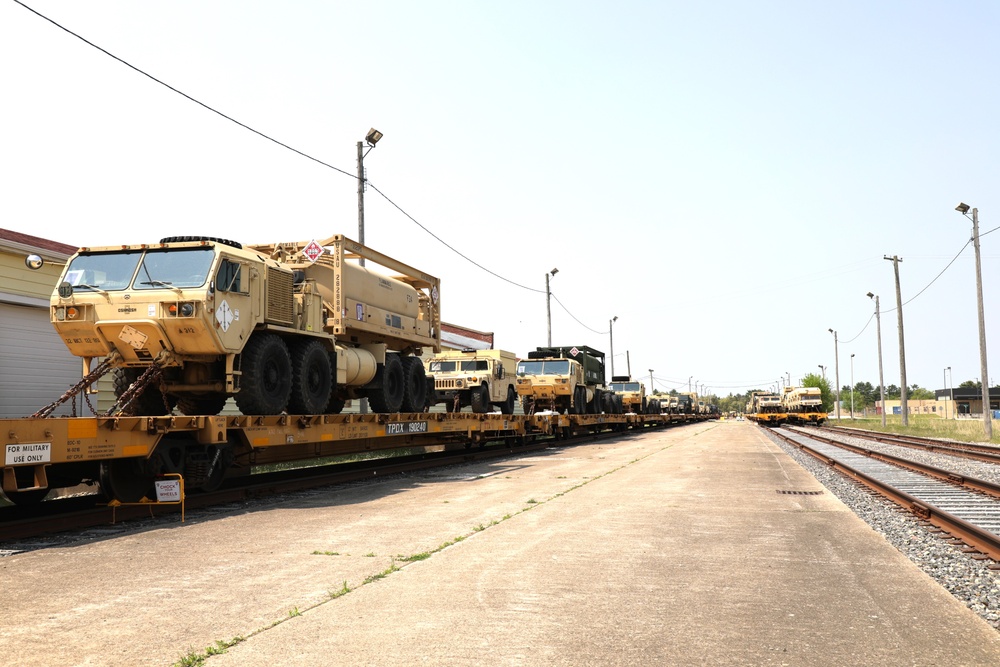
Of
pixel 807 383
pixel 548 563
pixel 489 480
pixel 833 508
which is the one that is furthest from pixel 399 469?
Result: pixel 807 383

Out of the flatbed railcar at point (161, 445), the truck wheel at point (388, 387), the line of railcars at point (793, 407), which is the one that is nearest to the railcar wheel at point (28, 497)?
the flatbed railcar at point (161, 445)

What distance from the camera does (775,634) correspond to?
14.6 feet

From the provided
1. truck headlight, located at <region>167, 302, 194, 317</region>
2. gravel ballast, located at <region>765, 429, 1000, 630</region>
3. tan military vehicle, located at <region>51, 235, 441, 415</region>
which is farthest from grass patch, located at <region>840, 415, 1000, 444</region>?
truck headlight, located at <region>167, 302, 194, 317</region>

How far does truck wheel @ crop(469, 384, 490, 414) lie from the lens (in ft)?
72.0

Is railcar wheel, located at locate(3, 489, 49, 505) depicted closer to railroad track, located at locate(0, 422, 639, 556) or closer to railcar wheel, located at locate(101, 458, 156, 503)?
railroad track, located at locate(0, 422, 639, 556)

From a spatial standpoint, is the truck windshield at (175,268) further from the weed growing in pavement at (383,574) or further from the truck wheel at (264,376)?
the weed growing in pavement at (383,574)

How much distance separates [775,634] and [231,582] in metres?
3.75

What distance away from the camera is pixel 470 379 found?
72.6ft

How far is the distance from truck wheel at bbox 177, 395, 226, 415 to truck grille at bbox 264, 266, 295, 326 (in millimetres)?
1452

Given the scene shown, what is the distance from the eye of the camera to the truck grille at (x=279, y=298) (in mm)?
11219

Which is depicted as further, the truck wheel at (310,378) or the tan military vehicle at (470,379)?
the tan military vehicle at (470,379)

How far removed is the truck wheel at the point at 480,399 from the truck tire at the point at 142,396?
1115 centimetres

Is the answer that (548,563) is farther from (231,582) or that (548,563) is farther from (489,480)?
(489,480)

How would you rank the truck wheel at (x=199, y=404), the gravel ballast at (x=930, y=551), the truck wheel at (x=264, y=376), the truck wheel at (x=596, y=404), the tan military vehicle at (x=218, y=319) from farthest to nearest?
the truck wheel at (x=596, y=404) → the truck wheel at (x=199, y=404) → the truck wheel at (x=264, y=376) → the tan military vehicle at (x=218, y=319) → the gravel ballast at (x=930, y=551)
